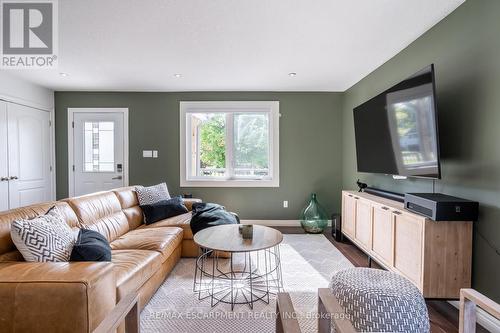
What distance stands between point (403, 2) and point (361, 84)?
1.85m

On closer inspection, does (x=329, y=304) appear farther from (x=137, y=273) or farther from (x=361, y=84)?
(x=361, y=84)

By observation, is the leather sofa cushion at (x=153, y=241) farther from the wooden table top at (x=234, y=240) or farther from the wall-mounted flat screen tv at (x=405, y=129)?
the wall-mounted flat screen tv at (x=405, y=129)

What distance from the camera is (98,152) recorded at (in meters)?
4.39

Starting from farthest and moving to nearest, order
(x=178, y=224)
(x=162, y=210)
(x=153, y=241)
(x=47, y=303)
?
1. (x=162, y=210)
2. (x=178, y=224)
3. (x=153, y=241)
4. (x=47, y=303)

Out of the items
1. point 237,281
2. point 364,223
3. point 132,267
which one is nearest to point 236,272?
point 237,281

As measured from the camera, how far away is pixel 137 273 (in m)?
1.75

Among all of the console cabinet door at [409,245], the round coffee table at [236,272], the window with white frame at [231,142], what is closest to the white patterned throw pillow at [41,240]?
the round coffee table at [236,272]

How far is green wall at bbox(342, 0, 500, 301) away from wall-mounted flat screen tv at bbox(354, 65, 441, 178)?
265mm

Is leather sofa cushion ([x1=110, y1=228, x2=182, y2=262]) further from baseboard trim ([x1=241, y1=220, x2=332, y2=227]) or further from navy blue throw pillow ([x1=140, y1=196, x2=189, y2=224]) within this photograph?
baseboard trim ([x1=241, y1=220, x2=332, y2=227])

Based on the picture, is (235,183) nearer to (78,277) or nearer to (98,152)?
(98,152)

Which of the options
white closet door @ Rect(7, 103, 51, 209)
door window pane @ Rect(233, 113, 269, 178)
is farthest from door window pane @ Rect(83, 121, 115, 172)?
door window pane @ Rect(233, 113, 269, 178)

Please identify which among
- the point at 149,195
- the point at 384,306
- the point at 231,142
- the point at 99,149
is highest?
the point at 231,142

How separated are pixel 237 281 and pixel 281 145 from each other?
2592 millimetres

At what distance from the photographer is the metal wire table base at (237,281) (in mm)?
2088
